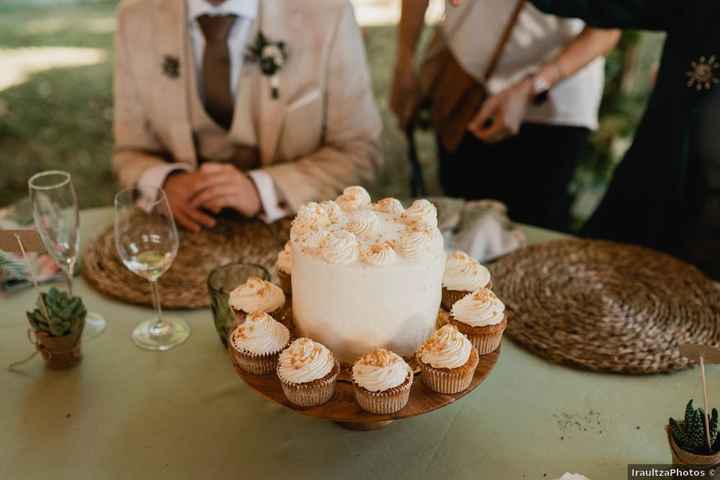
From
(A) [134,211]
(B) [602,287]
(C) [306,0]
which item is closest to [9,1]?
(C) [306,0]

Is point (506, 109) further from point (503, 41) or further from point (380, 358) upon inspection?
point (380, 358)

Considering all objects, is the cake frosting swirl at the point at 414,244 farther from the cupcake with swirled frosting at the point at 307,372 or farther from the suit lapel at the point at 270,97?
the suit lapel at the point at 270,97

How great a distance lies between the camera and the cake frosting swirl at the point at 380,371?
1.08 metres

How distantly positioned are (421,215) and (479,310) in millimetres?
204

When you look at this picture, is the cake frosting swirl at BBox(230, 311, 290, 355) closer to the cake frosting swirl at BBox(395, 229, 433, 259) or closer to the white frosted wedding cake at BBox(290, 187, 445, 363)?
the white frosted wedding cake at BBox(290, 187, 445, 363)

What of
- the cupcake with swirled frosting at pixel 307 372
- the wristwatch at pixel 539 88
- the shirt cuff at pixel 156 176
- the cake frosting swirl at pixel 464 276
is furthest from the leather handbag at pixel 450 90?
the cupcake with swirled frosting at pixel 307 372

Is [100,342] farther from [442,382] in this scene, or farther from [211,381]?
[442,382]

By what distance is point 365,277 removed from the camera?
43.5 inches

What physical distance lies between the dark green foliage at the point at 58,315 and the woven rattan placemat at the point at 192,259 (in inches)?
A: 7.9

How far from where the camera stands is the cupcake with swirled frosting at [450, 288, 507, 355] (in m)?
1.22

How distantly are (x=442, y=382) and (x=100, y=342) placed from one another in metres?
0.79

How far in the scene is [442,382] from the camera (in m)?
1.13

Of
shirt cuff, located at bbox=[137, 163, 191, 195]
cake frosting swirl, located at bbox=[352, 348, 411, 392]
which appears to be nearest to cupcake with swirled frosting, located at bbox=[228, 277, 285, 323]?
cake frosting swirl, located at bbox=[352, 348, 411, 392]

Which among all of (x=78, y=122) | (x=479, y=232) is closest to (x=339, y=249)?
(x=479, y=232)
